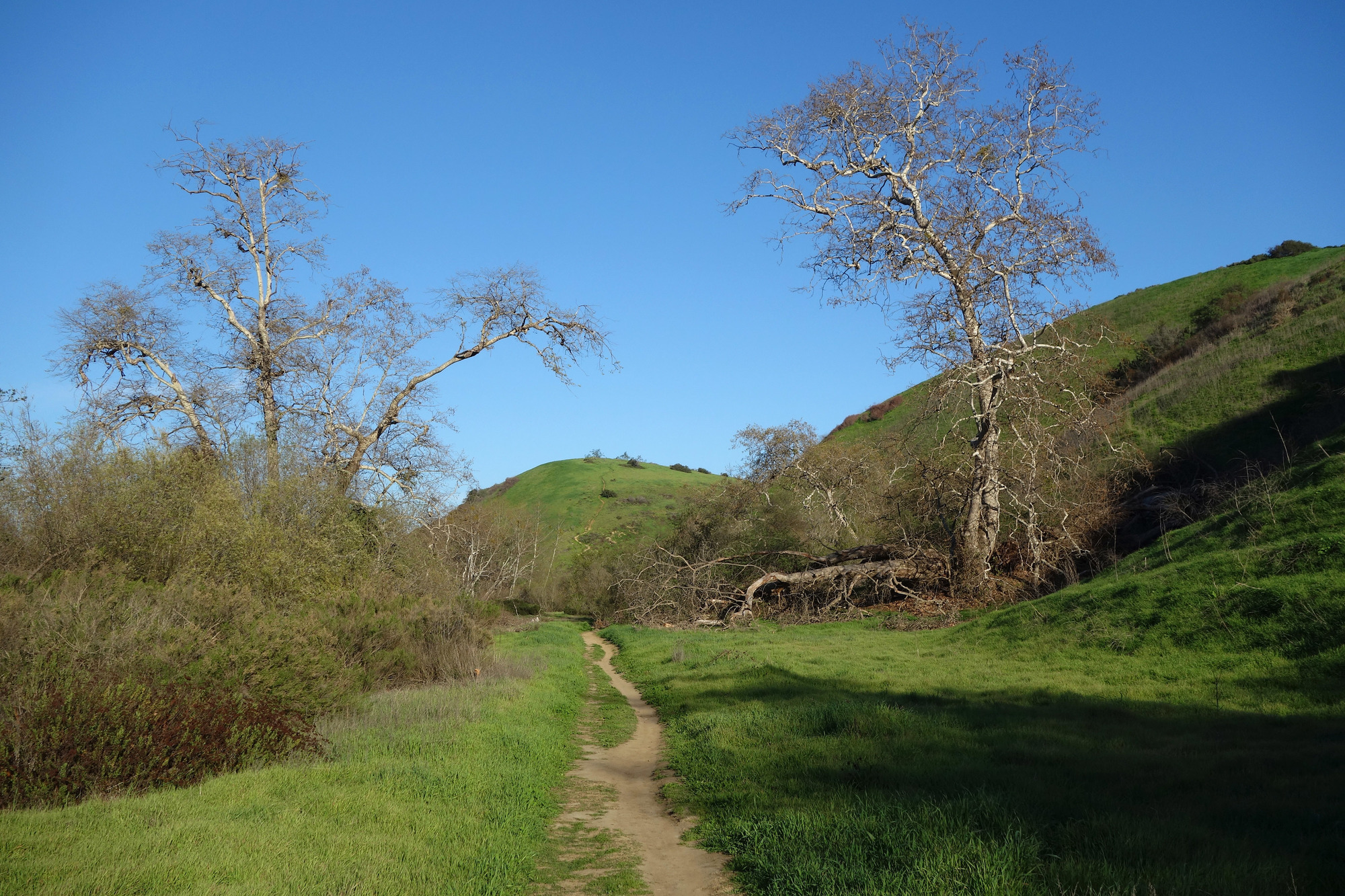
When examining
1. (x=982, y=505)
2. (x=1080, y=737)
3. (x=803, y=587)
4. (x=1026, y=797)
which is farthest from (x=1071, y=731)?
(x=803, y=587)


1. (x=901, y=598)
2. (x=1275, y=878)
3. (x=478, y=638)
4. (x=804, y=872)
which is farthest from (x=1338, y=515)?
(x=478, y=638)

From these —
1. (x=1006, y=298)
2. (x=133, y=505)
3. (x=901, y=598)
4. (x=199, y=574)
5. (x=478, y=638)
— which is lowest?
(x=901, y=598)

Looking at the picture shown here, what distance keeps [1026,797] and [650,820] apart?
3393mm

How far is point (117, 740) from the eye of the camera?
645 cm

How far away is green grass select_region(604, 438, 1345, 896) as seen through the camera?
472 centimetres

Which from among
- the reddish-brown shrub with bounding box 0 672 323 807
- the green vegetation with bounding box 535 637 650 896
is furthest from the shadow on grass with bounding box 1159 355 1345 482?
the reddish-brown shrub with bounding box 0 672 323 807

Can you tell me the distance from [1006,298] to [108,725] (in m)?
21.6

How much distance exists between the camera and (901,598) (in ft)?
80.8

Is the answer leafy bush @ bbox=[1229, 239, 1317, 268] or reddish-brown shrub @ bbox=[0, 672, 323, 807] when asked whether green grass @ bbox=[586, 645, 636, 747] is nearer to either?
reddish-brown shrub @ bbox=[0, 672, 323, 807]

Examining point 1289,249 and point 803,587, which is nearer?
point 803,587

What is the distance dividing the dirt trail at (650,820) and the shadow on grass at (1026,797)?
29 cm

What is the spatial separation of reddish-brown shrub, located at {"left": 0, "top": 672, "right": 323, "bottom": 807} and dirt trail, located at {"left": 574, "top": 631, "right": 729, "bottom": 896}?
352cm

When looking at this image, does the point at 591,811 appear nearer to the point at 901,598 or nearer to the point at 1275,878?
the point at 1275,878

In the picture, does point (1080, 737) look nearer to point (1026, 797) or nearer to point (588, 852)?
point (1026, 797)
